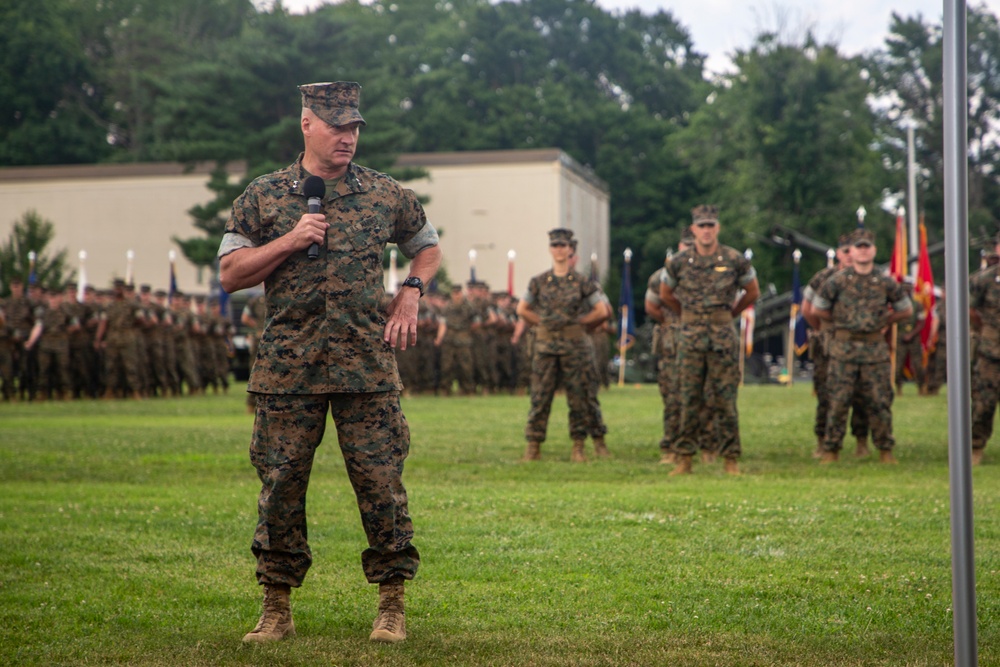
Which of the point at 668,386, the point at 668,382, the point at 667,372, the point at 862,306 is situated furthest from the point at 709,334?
the point at 667,372

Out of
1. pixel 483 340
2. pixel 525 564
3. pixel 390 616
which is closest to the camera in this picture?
pixel 390 616

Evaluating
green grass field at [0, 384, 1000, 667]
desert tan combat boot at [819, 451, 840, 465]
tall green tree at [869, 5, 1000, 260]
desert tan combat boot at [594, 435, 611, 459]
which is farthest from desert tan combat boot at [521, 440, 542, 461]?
tall green tree at [869, 5, 1000, 260]

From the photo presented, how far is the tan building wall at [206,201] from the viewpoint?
5175 centimetres

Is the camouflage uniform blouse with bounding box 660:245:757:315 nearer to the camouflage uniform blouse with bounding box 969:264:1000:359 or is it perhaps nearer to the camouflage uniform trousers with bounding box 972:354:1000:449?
the camouflage uniform blouse with bounding box 969:264:1000:359

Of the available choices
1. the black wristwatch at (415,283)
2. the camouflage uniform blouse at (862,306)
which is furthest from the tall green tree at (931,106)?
the black wristwatch at (415,283)

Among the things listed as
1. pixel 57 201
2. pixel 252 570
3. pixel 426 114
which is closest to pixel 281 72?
pixel 57 201

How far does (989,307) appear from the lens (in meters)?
13.3

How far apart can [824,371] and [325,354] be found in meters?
11.7

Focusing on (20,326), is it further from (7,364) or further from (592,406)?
(592,406)

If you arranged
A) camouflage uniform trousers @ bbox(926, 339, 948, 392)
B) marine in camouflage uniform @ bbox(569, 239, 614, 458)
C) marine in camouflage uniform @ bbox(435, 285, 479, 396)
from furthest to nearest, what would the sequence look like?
1. marine in camouflage uniform @ bbox(435, 285, 479, 396)
2. camouflage uniform trousers @ bbox(926, 339, 948, 392)
3. marine in camouflage uniform @ bbox(569, 239, 614, 458)

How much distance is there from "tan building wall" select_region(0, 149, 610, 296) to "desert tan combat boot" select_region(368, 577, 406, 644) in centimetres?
4505

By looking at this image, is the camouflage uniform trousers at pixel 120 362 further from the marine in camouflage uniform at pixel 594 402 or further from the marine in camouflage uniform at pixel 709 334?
the marine in camouflage uniform at pixel 709 334

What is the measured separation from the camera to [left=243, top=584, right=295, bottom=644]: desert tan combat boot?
5.96 meters

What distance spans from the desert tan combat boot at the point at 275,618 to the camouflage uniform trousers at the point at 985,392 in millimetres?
9129
